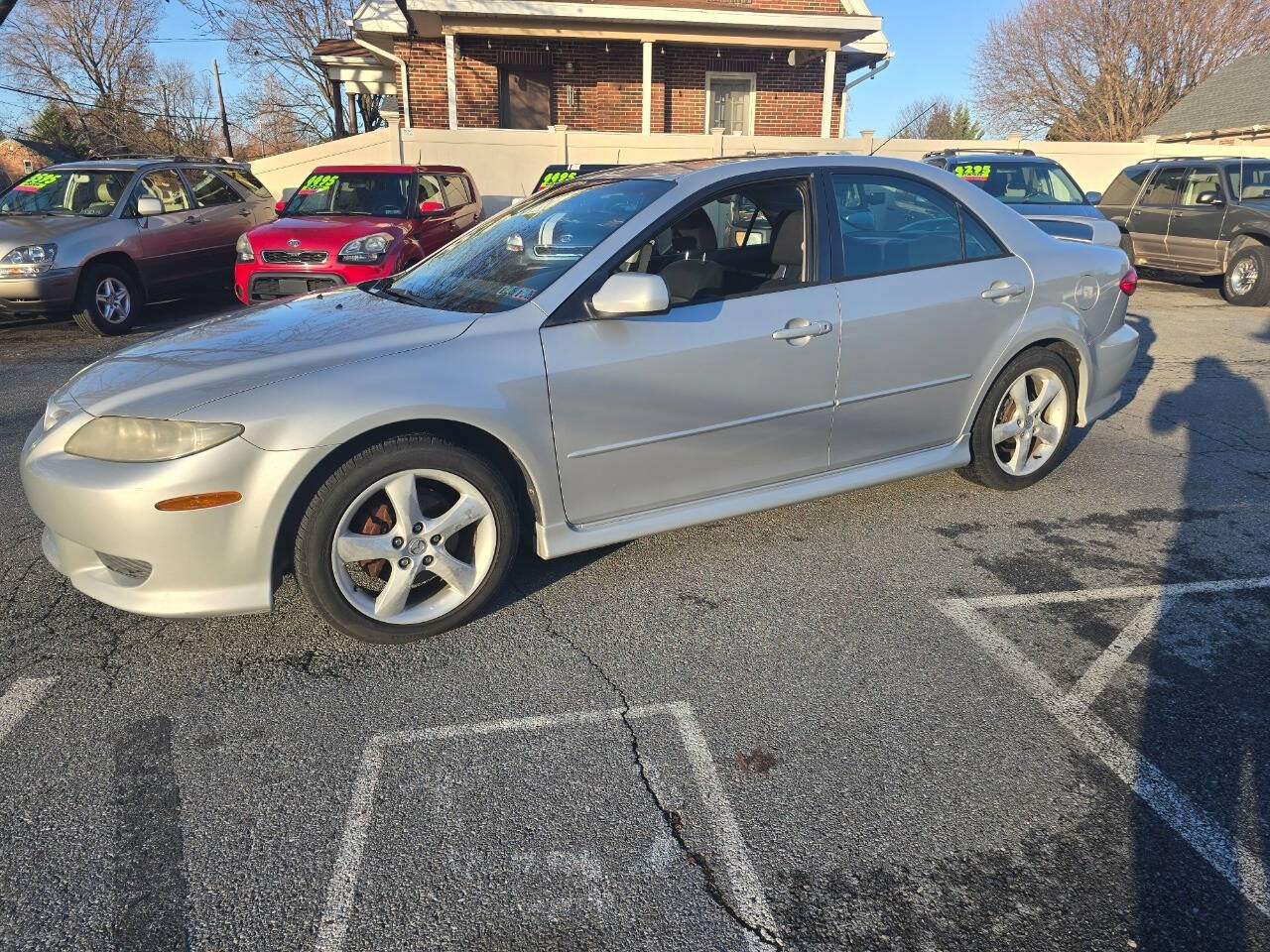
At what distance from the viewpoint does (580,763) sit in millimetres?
2539

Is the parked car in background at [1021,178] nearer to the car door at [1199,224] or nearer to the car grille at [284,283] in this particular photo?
the car door at [1199,224]

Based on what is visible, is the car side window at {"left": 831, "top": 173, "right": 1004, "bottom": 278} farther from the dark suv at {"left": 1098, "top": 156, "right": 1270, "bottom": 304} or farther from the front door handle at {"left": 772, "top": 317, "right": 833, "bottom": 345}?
the dark suv at {"left": 1098, "top": 156, "right": 1270, "bottom": 304}

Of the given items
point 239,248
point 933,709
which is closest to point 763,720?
point 933,709

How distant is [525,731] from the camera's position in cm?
269

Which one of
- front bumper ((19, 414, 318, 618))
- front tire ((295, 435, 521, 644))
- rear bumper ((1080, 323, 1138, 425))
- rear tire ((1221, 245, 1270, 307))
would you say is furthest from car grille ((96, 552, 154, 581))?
rear tire ((1221, 245, 1270, 307))

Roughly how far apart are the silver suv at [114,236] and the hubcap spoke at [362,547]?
7297mm

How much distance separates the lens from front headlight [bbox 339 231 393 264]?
340 inches

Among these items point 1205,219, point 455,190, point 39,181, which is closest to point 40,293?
point 39,181

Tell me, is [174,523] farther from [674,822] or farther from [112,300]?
[112,300]

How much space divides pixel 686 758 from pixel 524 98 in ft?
60.4

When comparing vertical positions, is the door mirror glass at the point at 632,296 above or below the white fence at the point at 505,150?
below

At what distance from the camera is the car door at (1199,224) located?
11.7m

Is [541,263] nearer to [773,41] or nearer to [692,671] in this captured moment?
[692,671]

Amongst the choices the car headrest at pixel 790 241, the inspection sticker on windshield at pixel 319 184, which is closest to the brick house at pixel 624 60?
the inspection sticker on windshield at pixel 319 184
